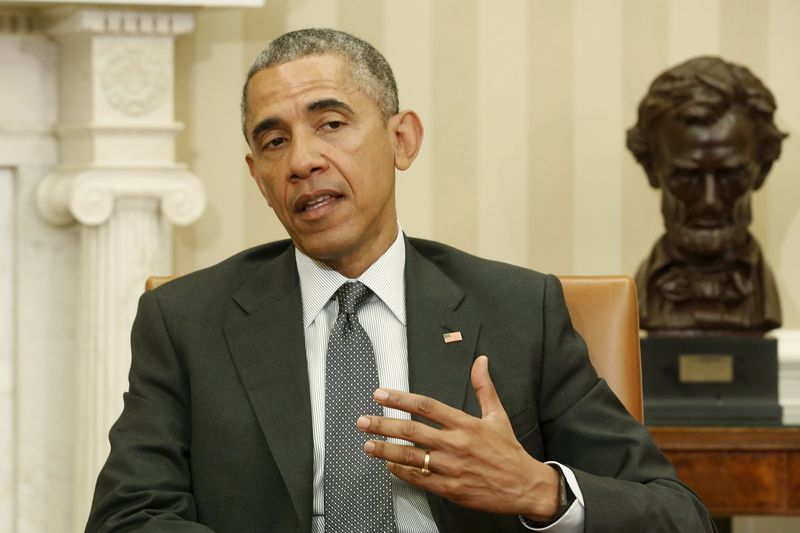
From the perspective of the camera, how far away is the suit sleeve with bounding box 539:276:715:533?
1858 mm

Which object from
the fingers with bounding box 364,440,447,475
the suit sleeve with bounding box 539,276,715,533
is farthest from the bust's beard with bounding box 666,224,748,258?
the fingers with bounding box 364,440,447,475

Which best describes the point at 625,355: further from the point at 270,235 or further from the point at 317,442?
the point at 270,235

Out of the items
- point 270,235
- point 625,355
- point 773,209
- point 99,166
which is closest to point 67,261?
point 99,166

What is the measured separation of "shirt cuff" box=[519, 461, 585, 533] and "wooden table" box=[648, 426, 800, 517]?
1.09m

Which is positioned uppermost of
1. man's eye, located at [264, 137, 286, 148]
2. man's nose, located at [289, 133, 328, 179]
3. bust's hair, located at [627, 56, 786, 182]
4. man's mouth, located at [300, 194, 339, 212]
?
bust's hair, located at [627, 56, 786, 182]

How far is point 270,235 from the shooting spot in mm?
3566

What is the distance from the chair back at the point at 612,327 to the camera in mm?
2207

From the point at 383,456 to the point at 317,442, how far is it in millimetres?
314

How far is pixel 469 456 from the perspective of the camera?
175 centimetres

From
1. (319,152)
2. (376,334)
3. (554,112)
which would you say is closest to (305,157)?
(319,152)

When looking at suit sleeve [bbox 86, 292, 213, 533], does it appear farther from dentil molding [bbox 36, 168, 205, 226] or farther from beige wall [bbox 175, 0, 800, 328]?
beige wall [bbox 175, 0, 800, 328]

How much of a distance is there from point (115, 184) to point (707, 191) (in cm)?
140

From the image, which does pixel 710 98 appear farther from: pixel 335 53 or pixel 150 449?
pixel 150 449

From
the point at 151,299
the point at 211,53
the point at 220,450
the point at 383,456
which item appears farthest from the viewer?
the point at 211,53
